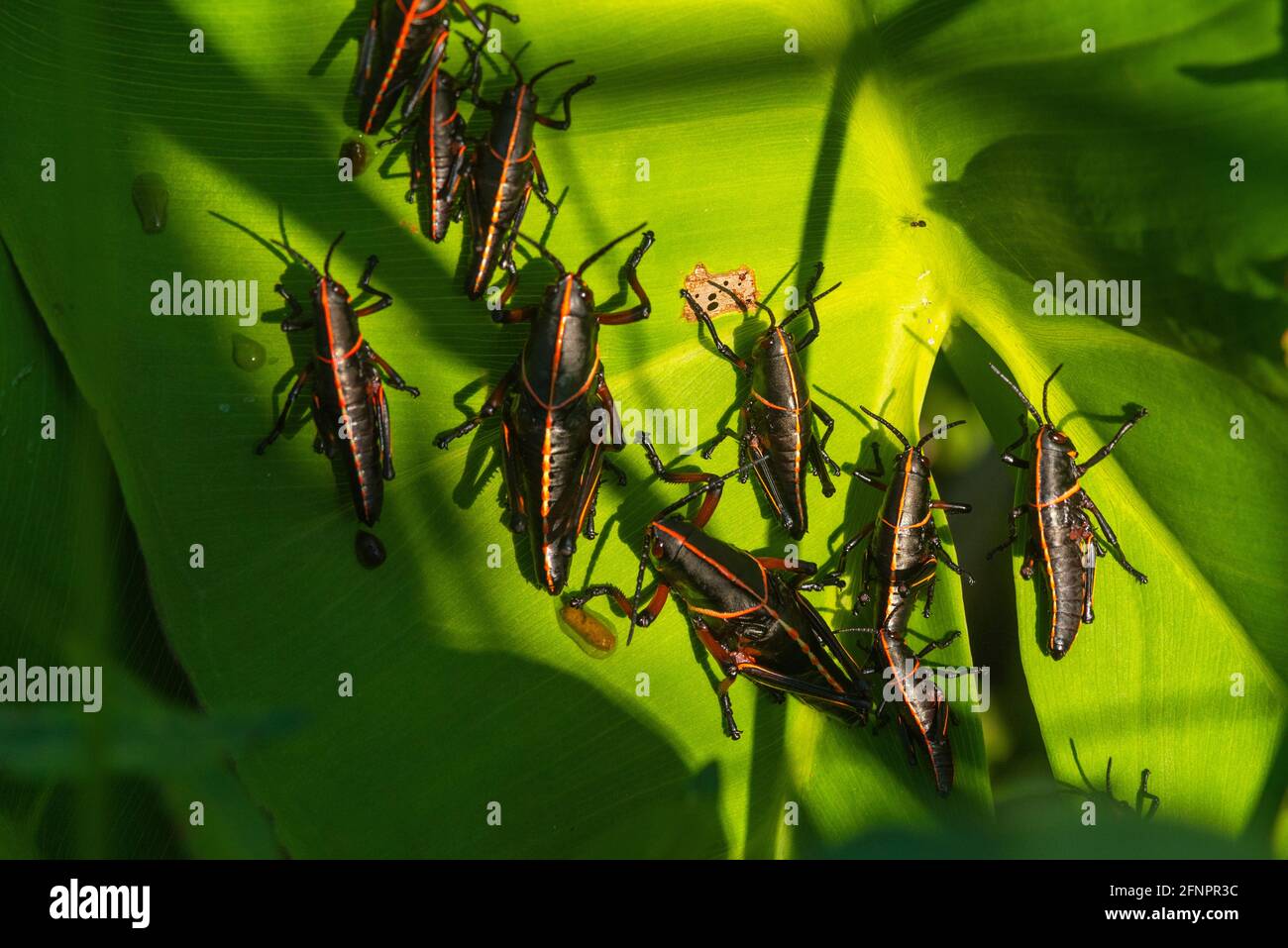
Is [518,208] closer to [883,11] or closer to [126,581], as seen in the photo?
[883,11]

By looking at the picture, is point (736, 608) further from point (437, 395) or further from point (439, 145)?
point (439, 145)

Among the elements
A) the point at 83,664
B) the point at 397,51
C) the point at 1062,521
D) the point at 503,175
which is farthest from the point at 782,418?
the point at 83,664

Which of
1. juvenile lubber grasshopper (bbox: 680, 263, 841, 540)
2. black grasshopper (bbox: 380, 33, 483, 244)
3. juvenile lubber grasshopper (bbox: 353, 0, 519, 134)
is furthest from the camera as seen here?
juvenile lubber grasshopper (bbox: 680, 263, 841, 540)

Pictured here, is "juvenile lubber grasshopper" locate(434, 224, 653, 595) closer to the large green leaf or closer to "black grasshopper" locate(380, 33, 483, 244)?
the large green leaf

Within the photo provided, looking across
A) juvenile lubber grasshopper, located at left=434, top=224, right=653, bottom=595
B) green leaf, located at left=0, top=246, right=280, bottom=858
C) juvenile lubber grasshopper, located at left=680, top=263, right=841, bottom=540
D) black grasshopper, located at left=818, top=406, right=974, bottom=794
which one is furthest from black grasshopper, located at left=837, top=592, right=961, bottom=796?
green leaf, located at left=0, top=246, right=280, bottom=858

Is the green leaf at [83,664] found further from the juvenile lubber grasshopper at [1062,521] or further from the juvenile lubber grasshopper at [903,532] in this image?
the juvenile lubber grasshopper at [1062,521]

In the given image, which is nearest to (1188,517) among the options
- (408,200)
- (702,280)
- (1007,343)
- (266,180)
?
(1007,343)

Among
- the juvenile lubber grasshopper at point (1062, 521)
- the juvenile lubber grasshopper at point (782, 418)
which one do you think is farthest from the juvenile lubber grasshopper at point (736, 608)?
the juvenile lubber grasshopper at point (1062, 521)
